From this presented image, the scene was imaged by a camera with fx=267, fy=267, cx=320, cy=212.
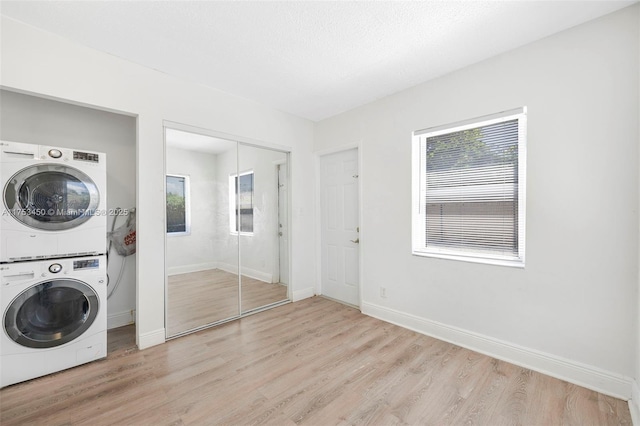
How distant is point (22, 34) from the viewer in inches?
80.7

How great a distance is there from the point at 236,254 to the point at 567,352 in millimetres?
3310

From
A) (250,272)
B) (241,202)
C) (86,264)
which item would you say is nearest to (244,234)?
(241,202)

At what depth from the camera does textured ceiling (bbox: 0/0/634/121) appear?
6.19ft

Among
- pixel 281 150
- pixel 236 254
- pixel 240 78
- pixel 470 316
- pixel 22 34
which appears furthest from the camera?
pixel 281 150

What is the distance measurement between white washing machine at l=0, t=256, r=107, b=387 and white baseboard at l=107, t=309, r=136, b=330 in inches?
31.4

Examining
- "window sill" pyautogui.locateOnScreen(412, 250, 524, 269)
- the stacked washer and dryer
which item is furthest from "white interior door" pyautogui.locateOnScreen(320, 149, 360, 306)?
the stacked washer and dryer

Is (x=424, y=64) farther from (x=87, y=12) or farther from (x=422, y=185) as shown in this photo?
(x=87, y=12)

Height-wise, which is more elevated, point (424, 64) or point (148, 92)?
point (424, 64)

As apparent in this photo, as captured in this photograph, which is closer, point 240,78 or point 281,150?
point 240,78

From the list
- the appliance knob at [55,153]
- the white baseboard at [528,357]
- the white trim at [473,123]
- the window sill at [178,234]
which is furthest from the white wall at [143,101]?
the white baseboard at [528,357]

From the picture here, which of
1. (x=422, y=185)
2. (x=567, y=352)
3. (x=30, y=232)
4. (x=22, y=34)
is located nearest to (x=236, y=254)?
(x=30, y=232)

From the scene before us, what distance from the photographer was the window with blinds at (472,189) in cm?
241

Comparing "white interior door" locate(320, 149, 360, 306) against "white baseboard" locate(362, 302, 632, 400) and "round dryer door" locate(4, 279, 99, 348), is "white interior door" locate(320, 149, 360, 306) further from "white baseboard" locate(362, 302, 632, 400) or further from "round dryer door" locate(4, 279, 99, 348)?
"round dryer door" locate(4, 279, 99, 348)

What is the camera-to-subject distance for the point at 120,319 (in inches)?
122
